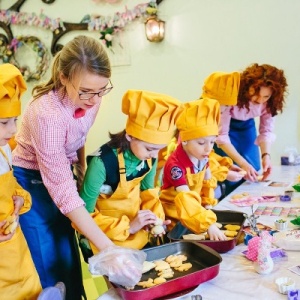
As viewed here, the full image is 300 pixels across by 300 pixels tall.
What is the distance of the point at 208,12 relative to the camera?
3422 mm

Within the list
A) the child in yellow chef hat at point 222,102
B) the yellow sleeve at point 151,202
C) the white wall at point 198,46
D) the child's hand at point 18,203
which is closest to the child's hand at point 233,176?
the child in yellow chef hat at point 222,102

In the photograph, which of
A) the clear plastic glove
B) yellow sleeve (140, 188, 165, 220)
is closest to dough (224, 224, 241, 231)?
yellow sleeve (140, 188, 165, 220)

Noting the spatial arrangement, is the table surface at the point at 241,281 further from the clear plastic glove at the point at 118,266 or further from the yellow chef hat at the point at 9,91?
the yellow chef hat at the point at 9,91

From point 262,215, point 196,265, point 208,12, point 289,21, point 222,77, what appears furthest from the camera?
point 208,12

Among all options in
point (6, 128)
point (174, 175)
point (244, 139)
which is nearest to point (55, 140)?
point (6, 128)

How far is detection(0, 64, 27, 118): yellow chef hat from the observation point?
1.10 metres

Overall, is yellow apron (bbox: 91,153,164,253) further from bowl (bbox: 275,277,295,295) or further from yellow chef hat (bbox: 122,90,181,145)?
bowl (bbox: 275,277,295,295)

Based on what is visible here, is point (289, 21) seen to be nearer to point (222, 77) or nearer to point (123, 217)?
point (222, 77)

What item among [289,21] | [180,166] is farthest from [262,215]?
[289,21]

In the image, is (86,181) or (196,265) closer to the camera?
(196,265)

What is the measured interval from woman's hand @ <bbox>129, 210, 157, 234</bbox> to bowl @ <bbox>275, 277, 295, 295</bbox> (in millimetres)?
476

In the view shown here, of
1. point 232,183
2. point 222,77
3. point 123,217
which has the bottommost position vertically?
point 232,183

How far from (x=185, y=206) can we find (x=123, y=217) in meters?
0.20

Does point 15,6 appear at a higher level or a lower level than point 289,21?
higher
